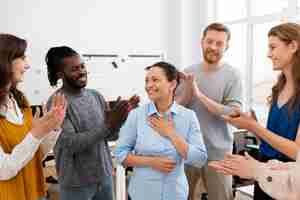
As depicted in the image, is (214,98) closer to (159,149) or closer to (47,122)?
(159,149)

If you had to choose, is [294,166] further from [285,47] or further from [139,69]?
[139,69]

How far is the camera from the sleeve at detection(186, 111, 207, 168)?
1.86m

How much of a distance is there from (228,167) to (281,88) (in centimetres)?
63

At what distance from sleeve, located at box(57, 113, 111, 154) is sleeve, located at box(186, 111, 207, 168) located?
47 centimetres

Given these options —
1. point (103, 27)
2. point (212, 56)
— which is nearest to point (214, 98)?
point (212, 56)

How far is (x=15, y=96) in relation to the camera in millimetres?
1676

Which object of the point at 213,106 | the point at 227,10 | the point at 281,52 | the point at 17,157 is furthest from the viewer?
the point at 227,10

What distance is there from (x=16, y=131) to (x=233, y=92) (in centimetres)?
154

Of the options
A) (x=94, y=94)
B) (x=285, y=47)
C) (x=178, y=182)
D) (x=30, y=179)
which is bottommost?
(x=178, y=182)

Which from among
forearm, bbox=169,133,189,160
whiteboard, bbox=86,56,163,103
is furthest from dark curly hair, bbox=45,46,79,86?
whiteboard, bbox=86,56,163,103

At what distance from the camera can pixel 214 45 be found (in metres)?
2.49

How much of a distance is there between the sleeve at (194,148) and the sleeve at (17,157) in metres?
0.82

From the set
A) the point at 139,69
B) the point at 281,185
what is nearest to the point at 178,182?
the point at 281,185

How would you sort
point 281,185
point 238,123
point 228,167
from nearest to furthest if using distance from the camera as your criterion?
point 281,185 < point 228,167 < point 238,123
